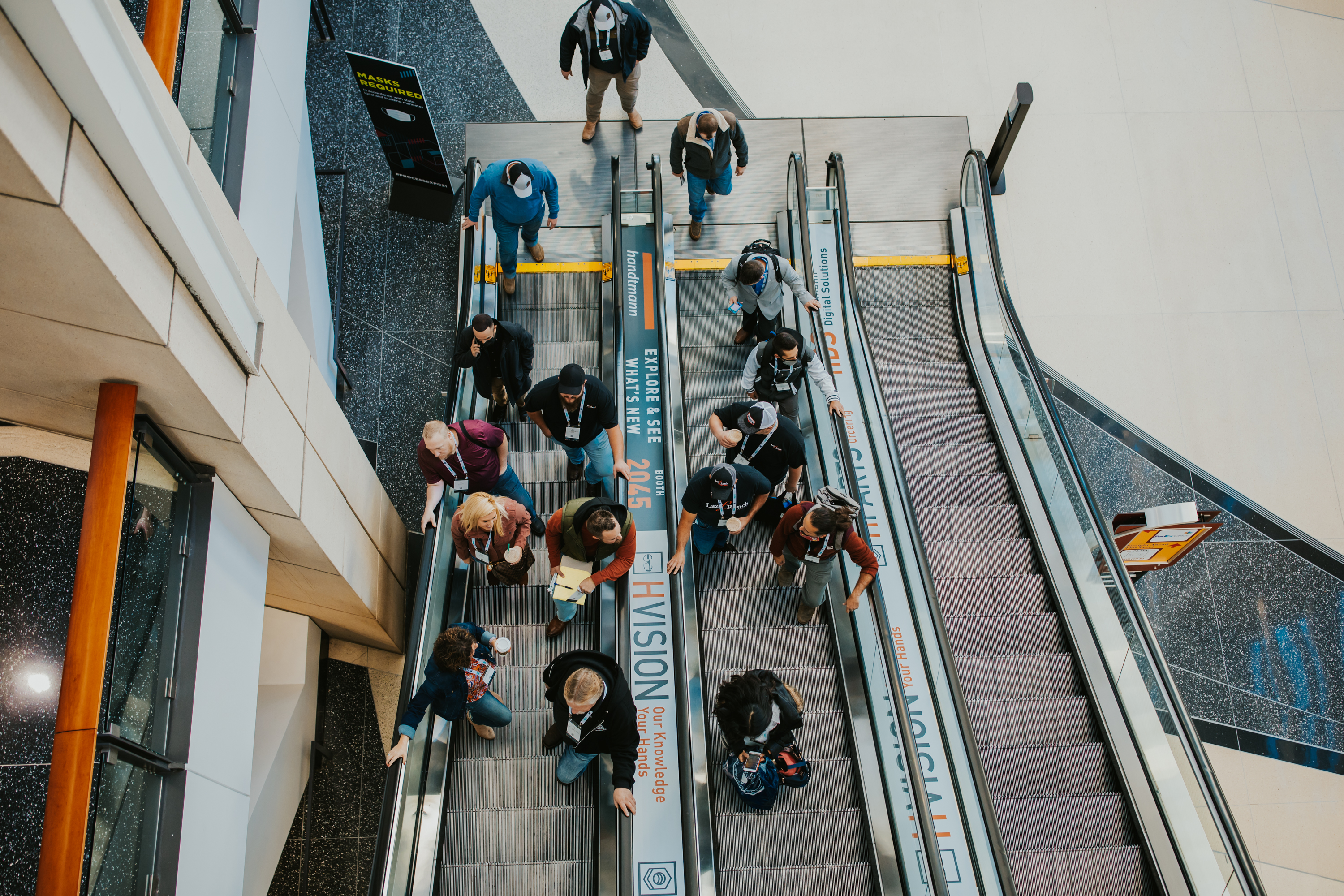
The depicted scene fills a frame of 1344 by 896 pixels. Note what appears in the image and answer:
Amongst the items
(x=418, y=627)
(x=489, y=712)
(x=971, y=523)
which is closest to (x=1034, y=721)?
(x=971, y=523)

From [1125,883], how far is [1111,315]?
5.42m

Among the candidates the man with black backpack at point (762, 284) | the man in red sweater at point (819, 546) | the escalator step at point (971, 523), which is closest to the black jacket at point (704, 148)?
the man with black backpack at point (762, 284)

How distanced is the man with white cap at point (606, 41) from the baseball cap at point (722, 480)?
432 cm

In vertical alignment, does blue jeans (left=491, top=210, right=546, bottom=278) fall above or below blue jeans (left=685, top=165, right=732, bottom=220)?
below

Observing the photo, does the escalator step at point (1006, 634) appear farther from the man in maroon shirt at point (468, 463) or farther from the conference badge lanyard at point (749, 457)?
the man in maroon shirt at point (468, 463)

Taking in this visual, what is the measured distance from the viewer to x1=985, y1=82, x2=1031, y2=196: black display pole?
7.93 m

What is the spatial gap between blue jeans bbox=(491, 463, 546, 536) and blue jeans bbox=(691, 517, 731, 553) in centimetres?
102

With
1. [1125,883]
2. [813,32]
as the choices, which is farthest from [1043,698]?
[813,32]

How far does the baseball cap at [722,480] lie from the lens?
489 centimetres

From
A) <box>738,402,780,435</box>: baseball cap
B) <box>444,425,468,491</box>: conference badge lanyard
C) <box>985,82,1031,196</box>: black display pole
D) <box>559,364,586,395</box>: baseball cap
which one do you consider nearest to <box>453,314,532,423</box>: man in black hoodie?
<box>559,364,586,395</box>: baseball cap

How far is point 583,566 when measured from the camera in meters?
4.92

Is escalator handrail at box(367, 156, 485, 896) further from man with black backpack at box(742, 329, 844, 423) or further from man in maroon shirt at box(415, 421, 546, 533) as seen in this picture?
man with black backpack at box(742, 329, 844, 423)

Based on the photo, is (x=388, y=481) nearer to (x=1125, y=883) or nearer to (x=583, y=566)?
(x=583, y=566)

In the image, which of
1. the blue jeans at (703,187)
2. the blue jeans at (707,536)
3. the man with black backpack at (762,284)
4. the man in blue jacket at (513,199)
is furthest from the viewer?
the blue jeans at (703,187)
